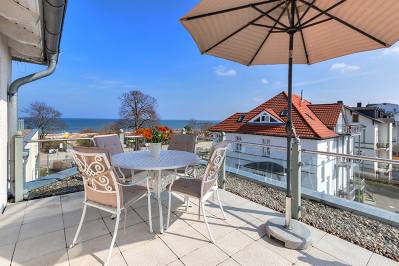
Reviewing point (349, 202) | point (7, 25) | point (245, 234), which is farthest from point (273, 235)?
point (7, 25)

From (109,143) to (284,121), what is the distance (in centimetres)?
1183

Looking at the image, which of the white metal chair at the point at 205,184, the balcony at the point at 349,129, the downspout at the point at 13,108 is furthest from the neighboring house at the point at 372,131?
the downspout at the point at 13,108

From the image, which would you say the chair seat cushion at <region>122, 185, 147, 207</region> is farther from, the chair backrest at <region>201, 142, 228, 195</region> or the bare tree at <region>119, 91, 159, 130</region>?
the bare tree at <region>119, 91, 159, 130</region>

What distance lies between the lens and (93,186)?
72.6 inches

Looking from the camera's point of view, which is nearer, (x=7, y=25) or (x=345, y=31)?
(x=345, y=31)

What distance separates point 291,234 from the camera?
6.61 feet

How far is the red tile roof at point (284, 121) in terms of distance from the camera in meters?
11.8

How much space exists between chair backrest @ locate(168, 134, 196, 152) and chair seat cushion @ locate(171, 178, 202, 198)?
0.97 meters

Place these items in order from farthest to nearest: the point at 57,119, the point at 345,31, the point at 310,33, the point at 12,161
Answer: the point at 57,119 → the point at 12,161 → the point at 310,33 → the point at 345,31

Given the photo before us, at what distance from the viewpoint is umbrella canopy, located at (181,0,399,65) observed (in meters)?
1.75

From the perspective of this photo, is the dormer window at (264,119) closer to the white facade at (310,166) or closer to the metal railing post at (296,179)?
the white facade at (310,166)

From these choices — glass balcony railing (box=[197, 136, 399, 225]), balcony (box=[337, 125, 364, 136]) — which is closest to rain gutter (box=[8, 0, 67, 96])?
glass balcony railing (box=[197, 136, 399, 225])

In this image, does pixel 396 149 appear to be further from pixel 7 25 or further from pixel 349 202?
pixel 7 25

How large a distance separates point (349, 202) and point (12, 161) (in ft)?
16.4
